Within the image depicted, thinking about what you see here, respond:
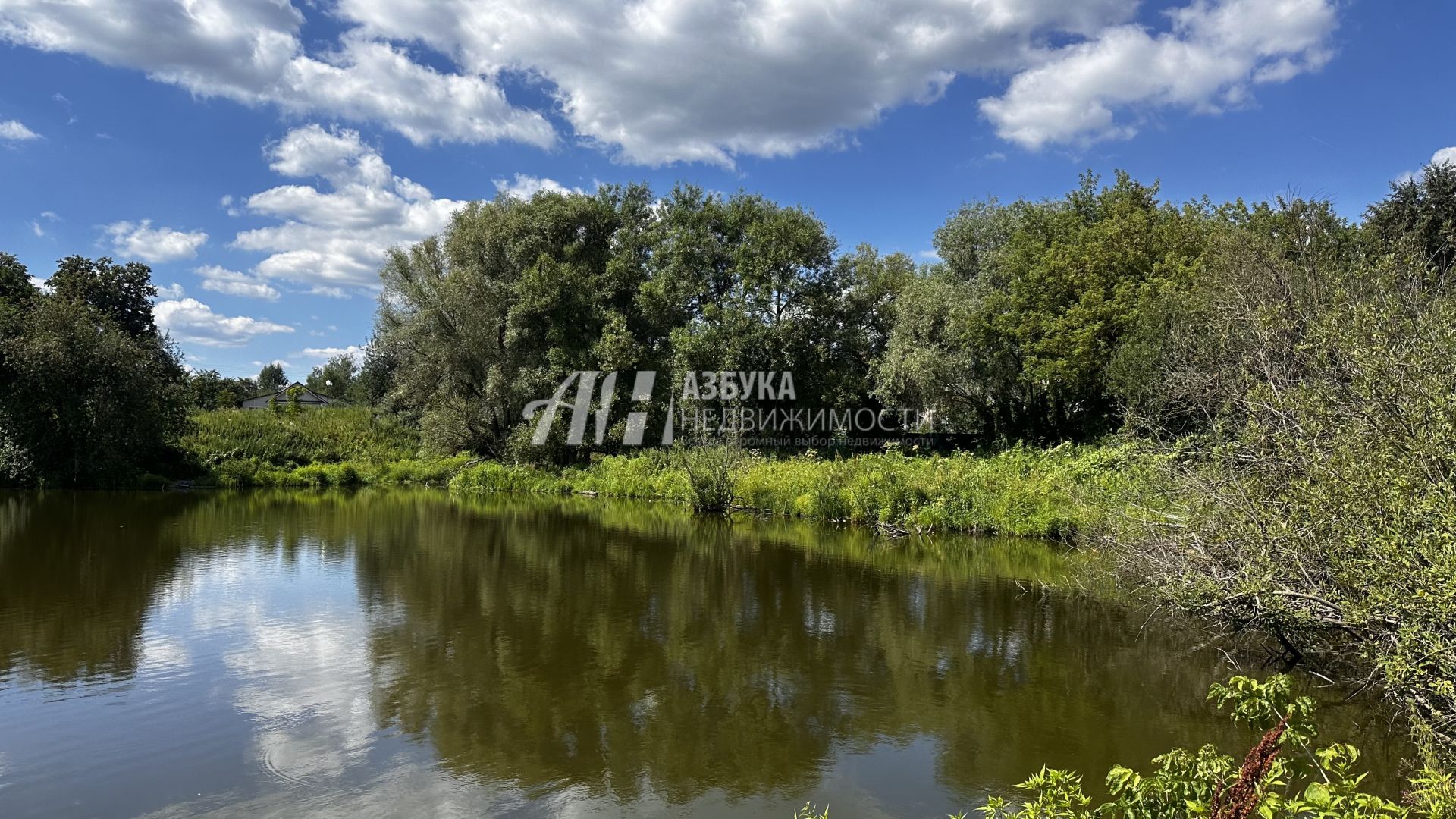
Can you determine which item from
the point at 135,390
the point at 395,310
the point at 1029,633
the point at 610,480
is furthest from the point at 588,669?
the point at 395,310

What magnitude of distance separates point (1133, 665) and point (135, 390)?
3149 centimetres

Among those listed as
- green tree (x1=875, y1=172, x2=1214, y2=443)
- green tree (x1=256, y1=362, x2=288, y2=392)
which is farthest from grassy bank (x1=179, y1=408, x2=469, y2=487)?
green tree (x1=256, y1=362, x2=288, y2=392)

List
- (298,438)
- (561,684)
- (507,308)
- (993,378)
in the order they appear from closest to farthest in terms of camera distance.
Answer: (561,684)
(993,378)
(507,308)
(298,438)

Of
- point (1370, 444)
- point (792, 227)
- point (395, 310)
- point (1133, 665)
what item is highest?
point (792, 227)

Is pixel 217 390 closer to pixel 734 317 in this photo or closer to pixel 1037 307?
pixel 734 317

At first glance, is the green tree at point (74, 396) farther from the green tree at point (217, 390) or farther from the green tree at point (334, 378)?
the green tree at point (334, 378)

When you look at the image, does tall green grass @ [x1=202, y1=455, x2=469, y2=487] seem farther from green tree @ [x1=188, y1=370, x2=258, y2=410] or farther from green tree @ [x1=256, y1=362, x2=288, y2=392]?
green tree @ [x1=256, y1=362, x2=288, y2=392]

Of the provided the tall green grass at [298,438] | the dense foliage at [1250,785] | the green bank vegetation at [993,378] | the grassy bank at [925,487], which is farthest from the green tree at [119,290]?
the dense foliage at [1250,785]

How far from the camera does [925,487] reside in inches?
786

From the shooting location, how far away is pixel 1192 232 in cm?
2258

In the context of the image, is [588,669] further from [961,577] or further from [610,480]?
[610,480]

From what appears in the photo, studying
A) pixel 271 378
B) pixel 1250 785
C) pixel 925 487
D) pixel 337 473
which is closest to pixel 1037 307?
pixel 925 487

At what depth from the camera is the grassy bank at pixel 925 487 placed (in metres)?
17.9

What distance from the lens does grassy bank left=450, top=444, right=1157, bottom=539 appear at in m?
17.9
